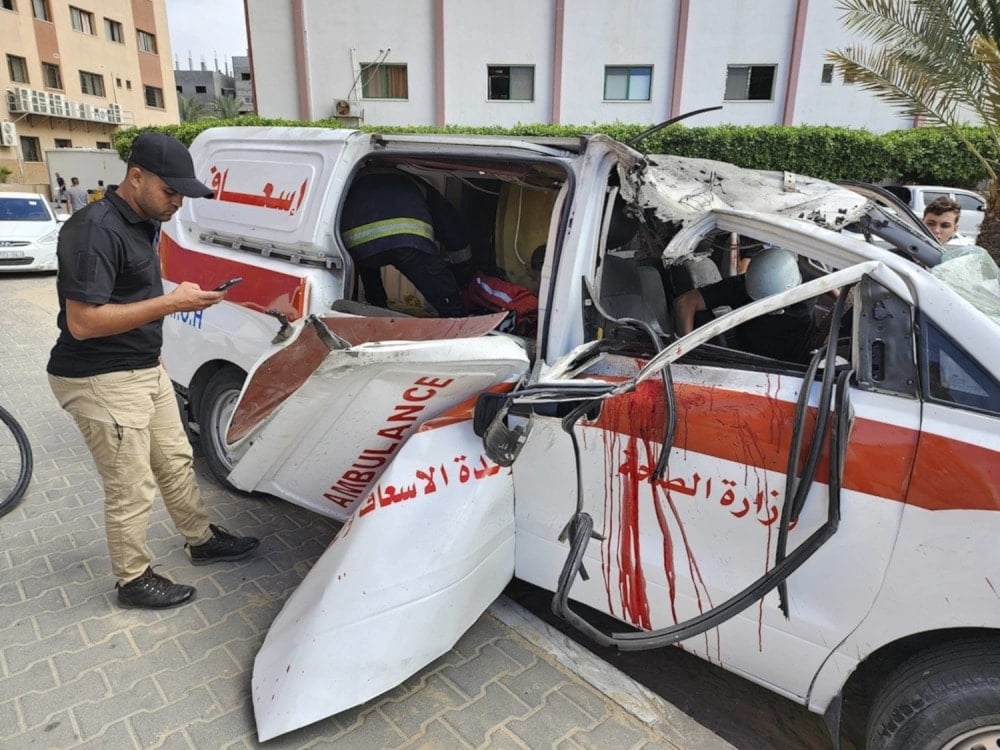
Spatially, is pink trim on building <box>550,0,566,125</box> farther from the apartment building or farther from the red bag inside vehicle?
the apartment building

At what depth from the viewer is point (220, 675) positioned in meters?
2.42

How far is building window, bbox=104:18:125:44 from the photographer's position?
36.2 m

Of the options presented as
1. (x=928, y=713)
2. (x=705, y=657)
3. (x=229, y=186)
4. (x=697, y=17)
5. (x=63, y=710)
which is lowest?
(x=63, y=710)

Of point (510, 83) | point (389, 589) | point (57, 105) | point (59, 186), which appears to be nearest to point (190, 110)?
point (57, 105)

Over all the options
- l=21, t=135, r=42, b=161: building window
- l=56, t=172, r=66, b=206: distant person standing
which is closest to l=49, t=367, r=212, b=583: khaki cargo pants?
l=56, t=172, r=66, b=206: distant person standing

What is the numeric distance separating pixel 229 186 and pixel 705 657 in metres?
3.24

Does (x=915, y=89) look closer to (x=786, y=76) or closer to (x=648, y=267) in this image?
(x=648, y=267)

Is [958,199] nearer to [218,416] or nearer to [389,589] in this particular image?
[218,416]

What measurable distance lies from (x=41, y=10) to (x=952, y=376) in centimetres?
4200

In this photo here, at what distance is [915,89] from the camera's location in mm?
6410

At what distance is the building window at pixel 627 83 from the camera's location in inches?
790

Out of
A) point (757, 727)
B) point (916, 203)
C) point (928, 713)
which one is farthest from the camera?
point (916, 203)

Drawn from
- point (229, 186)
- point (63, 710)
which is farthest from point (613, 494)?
point (229, 186)

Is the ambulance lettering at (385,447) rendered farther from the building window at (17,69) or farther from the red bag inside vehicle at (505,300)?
the building window at (17,69)
